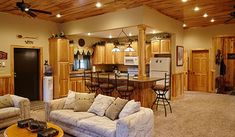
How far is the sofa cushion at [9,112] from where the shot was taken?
161 inches

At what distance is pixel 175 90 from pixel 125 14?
11.8ft

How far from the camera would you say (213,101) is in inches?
284

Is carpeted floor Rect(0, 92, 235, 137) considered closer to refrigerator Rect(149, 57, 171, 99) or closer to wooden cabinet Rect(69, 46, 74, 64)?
refrigerator Rect(149, 57, 171, 99)

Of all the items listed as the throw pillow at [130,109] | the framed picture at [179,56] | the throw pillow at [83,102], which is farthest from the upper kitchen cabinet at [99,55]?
the throw pillow at [130,109]

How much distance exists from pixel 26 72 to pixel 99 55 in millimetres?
3360

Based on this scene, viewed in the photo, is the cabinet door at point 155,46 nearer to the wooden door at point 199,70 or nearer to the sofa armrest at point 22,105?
the wooden door at point 199,70

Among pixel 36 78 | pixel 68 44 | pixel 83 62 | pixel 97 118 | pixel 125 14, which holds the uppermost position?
pixel 125 14

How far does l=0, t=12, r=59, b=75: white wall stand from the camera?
6375 millimetres

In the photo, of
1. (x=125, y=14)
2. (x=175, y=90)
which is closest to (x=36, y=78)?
(x=125, y=14)

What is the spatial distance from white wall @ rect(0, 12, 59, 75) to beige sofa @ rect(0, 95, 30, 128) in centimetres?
241

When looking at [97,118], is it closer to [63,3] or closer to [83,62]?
[63,3]

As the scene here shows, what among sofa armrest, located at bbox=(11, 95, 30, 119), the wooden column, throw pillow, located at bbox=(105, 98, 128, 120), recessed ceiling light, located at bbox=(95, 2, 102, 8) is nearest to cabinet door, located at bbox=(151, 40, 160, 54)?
the wooden column

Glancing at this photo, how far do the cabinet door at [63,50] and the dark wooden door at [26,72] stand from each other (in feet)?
2.89

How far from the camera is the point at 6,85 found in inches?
251
